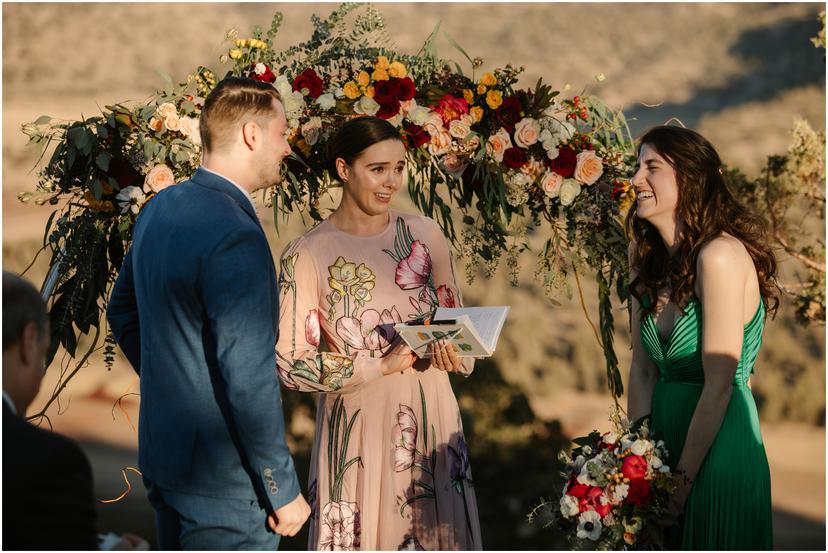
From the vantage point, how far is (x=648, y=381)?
3.26m

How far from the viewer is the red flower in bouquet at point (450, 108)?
4062 millimetres

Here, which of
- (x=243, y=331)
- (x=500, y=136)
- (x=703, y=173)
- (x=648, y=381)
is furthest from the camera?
(x=500, y=136)

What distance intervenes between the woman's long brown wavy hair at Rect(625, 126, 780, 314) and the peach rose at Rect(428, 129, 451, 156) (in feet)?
3.55

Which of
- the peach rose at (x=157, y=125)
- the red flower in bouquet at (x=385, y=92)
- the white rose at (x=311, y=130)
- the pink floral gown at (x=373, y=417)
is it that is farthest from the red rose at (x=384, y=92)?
the peach rose at (x=157, y=125)

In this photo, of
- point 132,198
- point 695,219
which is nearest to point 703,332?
point 695,219

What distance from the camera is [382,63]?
402cm

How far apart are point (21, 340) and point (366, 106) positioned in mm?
2202

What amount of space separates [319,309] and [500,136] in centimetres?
121

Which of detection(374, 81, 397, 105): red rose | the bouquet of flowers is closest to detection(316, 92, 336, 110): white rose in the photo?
detection(374, 81, 397, 105): red rose

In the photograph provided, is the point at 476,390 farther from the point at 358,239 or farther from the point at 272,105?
the point at 272,105

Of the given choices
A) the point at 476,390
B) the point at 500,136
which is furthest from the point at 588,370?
the point at 500,136

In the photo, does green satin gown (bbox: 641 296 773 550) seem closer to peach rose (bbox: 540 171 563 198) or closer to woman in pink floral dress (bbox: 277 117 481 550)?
woman in pink floral dress (bbox: 277 117 481 550)

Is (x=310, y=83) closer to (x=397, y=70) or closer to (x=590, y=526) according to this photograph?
(x=397, y=70)

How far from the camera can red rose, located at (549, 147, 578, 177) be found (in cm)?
414
